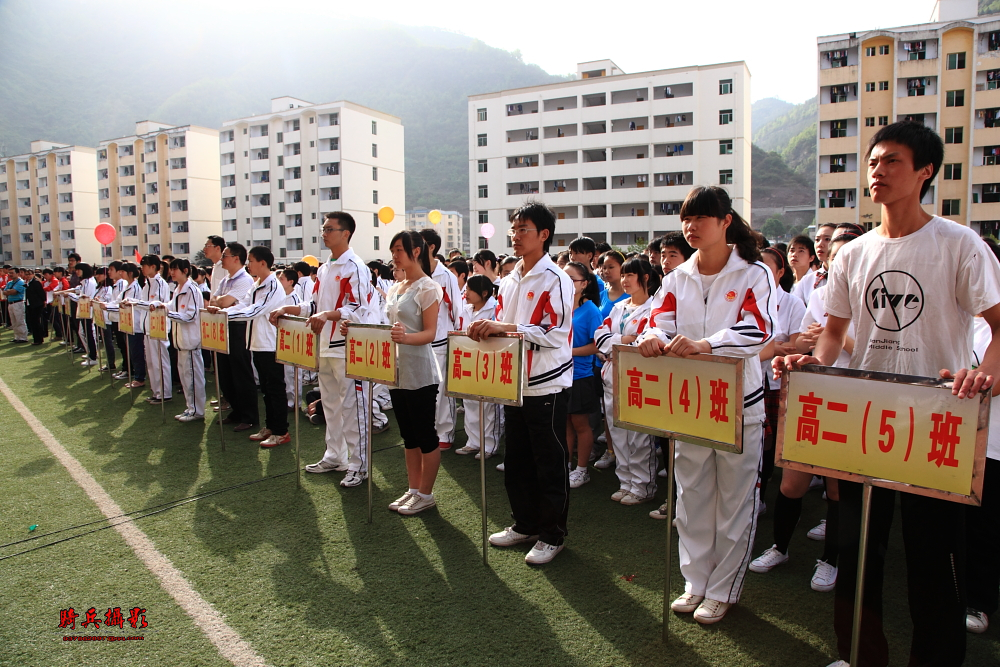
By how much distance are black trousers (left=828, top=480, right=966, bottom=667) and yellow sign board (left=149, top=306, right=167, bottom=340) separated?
7.59 meters

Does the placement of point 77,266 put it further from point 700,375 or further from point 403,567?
point 700,375

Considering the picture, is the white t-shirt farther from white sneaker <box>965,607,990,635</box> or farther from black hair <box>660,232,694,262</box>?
black hair <box>660,232,694,262</box>

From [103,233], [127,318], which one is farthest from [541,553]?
[103,233]

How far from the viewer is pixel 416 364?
424cm

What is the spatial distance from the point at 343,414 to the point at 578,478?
6.87ft

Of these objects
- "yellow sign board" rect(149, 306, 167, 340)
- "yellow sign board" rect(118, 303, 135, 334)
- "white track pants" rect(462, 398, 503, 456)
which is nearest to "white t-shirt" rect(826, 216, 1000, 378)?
"white track pants" rect(462, 398, 503, 456)

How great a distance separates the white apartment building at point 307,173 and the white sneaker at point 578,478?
153 ft

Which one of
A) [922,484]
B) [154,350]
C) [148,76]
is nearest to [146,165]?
[154,350]

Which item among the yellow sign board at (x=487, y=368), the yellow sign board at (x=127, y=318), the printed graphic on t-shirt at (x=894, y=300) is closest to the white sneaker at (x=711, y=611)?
the yellow sign board at (x=487, y=368)

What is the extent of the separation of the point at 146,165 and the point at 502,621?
2697 inches

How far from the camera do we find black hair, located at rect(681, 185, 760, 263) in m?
2.84

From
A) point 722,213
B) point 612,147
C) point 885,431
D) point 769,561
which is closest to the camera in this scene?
point 885,431

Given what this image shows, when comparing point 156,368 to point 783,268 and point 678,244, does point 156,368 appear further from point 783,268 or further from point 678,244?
point 783,268

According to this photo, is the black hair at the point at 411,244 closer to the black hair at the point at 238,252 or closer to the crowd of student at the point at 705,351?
the crowd of student at the point at 705,351
